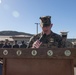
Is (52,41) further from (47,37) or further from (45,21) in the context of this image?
(45,21)

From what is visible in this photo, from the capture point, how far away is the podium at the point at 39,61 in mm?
2047

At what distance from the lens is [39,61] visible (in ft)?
6.91

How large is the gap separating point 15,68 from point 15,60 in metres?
0.08

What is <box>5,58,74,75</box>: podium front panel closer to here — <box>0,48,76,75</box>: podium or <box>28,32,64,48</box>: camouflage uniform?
<box>0,48,76,75</box>: podium

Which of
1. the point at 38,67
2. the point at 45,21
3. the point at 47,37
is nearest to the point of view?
the point at 38,67

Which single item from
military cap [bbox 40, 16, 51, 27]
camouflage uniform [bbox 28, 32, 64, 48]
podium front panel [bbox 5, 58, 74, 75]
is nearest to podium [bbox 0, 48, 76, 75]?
podium front panel [bbox 5, 58, 74, 75]

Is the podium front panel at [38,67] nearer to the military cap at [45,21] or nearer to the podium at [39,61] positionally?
the podium at [39,61]

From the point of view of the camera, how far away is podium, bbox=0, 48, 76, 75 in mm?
2047

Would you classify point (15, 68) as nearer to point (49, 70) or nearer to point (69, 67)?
point (49, 70)

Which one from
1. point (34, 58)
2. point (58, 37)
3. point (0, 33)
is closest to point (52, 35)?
point (58, 37)

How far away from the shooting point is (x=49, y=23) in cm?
320

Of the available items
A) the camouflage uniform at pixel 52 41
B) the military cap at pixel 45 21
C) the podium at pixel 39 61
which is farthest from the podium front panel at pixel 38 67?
the military cap at pixel 45 21

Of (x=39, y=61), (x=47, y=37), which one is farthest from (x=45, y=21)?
(x=39, y=61)

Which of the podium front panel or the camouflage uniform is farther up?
the camouflage uniform
